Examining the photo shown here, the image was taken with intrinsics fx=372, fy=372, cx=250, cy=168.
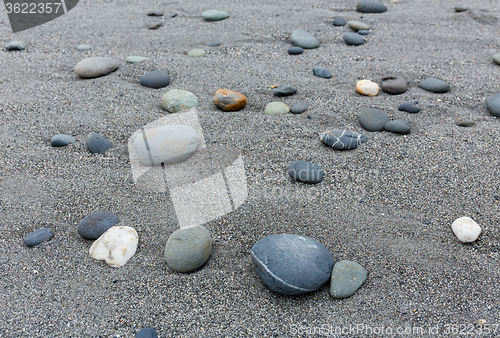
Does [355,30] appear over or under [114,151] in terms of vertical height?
over

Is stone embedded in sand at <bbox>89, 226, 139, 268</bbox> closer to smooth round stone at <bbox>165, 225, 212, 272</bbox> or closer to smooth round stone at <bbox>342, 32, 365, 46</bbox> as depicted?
smooth round stone at <bbox>165, 225, 212, 272</bbox>

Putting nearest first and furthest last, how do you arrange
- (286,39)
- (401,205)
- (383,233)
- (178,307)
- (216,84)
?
(178,307), (383,233), (401,205), (216,84), (286,39)

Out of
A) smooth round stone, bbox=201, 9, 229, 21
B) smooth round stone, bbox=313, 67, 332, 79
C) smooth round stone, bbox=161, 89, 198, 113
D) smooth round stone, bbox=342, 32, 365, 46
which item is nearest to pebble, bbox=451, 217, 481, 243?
smooth round stone, bbox=313, 67, 332, 79

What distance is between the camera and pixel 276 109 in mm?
Answer: 2512

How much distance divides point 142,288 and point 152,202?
20.7 inches

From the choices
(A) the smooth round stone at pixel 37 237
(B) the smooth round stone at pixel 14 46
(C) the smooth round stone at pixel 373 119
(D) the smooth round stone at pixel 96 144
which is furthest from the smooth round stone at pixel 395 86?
(B) the smooth round stone at pixel 14 46

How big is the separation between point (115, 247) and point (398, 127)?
1.75 m

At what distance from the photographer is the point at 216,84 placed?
2805 millimetres

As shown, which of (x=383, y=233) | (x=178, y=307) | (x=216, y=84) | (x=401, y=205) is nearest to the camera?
(x=178, y=307)

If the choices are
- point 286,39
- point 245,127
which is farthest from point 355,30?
point 245,127

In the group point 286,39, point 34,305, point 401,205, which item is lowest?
point 34,305

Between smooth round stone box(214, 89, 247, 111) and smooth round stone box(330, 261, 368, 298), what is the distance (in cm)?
136

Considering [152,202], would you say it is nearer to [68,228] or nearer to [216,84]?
[68,228]

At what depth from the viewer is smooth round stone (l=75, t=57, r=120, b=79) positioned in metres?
2.92
